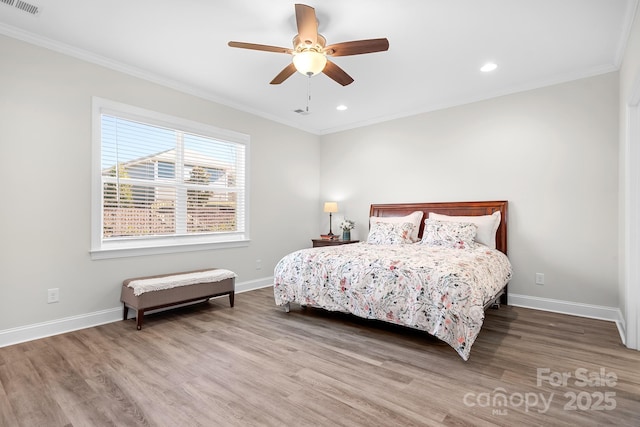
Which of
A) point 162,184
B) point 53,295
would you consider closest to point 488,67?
point 162,184

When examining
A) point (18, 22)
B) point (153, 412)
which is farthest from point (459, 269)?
point (18, 22)

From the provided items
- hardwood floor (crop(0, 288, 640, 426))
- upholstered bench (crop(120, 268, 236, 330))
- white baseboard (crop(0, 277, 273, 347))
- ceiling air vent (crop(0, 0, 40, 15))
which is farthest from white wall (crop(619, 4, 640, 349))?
white baseboard (crop(0, 277, 273, 347))

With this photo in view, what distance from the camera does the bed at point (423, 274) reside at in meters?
2.54

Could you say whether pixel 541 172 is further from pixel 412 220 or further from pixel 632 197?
pixel 412 220

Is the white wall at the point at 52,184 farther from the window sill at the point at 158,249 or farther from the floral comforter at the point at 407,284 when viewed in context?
the floral comforter at the point at 407,284

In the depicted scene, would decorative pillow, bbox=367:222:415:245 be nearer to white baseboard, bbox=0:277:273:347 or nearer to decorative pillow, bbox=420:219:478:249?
decorative pillow, bbox=420:219:478:249

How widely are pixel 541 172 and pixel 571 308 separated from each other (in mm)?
1597

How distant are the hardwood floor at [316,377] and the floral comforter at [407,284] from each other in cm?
23

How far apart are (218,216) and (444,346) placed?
3257 mm

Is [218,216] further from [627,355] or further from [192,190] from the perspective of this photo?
[627,355]

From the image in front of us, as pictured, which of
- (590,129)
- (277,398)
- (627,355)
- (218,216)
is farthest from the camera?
(218,216)

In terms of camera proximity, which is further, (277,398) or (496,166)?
(496,166)

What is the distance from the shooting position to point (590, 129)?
360 centimetres

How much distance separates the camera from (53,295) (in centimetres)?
304
